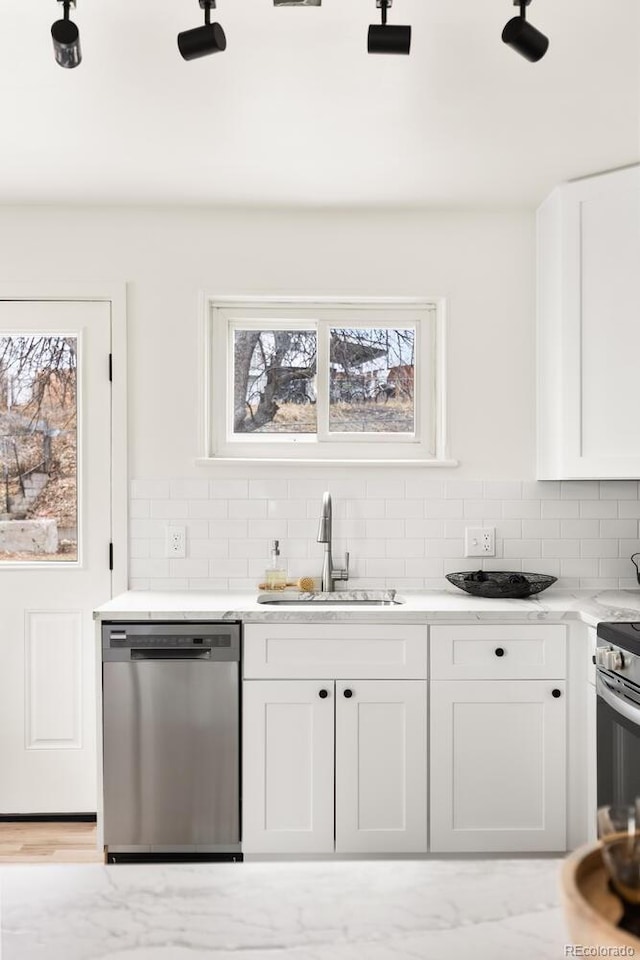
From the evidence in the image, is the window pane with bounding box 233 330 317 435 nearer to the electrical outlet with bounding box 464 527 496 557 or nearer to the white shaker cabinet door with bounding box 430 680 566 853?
the electrical outlet with bounding box 464 527 496 557

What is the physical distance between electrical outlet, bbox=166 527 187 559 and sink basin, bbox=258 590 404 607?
0.39 m

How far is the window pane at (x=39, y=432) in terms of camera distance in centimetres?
306

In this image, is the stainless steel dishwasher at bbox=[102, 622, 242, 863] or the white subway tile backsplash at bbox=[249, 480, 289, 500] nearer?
the stainless steel dishwasher at bbox=[102, 622, 242, 863]

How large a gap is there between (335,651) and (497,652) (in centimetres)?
56

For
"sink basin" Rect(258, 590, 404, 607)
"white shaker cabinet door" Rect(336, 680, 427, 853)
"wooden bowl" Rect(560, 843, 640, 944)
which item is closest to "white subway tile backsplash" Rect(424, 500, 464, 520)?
"sink basin" Rect(258, 590, 404, 607)

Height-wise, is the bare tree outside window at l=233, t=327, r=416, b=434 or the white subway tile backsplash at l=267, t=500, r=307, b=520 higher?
the bare tree outside window at l=233, t=327, r=416, b=434

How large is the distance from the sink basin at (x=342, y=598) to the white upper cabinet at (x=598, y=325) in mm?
832

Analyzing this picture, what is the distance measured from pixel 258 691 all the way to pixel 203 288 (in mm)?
1652

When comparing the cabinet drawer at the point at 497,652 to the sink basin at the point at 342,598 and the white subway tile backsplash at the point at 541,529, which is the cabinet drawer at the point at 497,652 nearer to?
the sink basin at the point at 342,598

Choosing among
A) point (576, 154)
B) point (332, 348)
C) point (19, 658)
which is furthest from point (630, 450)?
point (19, 658)

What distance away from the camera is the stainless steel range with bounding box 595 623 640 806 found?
1990mm

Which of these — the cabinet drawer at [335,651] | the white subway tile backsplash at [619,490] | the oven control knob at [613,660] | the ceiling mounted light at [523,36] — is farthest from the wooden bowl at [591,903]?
the white subway tile backsplash at [619,490]

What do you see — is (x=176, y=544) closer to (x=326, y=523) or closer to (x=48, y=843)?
(x=326, y=523)

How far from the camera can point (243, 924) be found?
0.75 m
